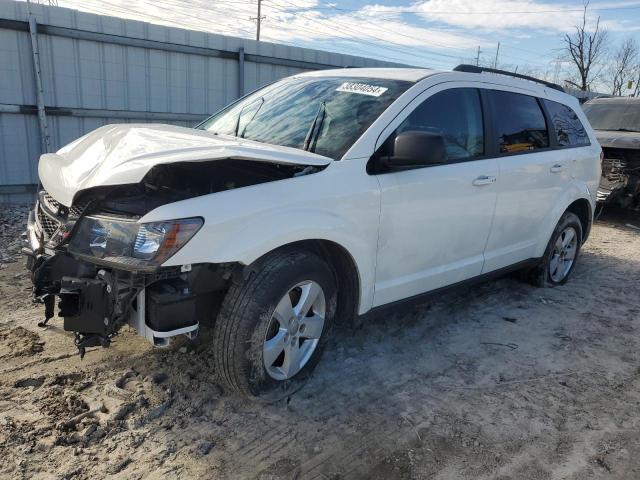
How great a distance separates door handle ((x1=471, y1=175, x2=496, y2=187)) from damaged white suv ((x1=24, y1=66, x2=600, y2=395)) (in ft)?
0.05

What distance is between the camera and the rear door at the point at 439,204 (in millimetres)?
3355

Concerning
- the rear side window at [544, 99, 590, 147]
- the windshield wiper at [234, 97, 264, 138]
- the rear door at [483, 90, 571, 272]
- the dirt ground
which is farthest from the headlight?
the rear side window at [544, 99, 590, 147]

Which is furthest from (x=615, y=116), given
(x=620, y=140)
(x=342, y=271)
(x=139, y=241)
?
(x=139, y=241)

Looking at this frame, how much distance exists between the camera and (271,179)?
294 centimetres

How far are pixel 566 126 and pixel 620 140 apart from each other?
14.5ft

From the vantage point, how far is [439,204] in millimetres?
3602

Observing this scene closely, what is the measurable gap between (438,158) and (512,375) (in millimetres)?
1594

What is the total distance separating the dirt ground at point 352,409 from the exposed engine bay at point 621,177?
546cm

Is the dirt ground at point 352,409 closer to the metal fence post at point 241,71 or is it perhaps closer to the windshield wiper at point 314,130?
the windshield wiper at point 314,130

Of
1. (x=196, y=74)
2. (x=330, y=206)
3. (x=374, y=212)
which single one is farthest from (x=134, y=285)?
(x=196, y=74)

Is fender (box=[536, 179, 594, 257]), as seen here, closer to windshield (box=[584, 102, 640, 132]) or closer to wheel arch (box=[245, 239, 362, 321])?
wheel arch (box=[245, 239, 362, 321])

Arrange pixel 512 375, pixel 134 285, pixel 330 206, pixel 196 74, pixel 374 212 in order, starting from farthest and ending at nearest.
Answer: pixel 196 74 < pixel 512 375 < pixel 374 212 < pixel 330 206 < pixel 134 285

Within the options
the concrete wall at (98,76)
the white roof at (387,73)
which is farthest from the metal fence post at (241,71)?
the white roof at (387,73)

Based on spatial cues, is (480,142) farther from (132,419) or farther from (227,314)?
(132,419)
